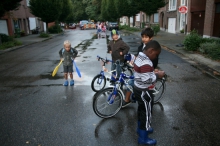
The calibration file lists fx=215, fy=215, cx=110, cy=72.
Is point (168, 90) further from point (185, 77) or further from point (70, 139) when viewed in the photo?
point (70, 139)

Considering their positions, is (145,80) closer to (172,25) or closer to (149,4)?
(149,4)

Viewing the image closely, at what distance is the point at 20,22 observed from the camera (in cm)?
3209

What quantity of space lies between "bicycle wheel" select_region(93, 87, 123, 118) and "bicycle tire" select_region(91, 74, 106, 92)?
165 centimetres

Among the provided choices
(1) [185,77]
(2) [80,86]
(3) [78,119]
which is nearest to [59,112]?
(3) [78,119]

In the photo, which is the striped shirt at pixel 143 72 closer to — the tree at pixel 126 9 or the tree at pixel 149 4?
the tree at pixel 149 4

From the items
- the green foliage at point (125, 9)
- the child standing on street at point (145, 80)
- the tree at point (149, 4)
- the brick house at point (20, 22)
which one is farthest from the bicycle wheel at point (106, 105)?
the green foliage at point (125, 9)

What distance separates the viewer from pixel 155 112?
5.02m

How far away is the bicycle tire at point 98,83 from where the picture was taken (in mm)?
6383

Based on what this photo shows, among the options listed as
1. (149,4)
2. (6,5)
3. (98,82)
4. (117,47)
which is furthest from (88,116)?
(149,4)

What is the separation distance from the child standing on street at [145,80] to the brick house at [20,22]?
25385 millimetres

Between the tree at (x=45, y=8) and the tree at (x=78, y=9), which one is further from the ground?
the tree at (x=78, y=9)

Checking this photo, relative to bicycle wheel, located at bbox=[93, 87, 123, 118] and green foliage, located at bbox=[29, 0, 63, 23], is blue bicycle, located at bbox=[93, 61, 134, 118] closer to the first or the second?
bicycle wheel, located at bbox=[93, 87, 123, 118]

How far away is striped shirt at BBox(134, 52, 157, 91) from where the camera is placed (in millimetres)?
3386

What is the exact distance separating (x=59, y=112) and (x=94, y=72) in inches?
154
